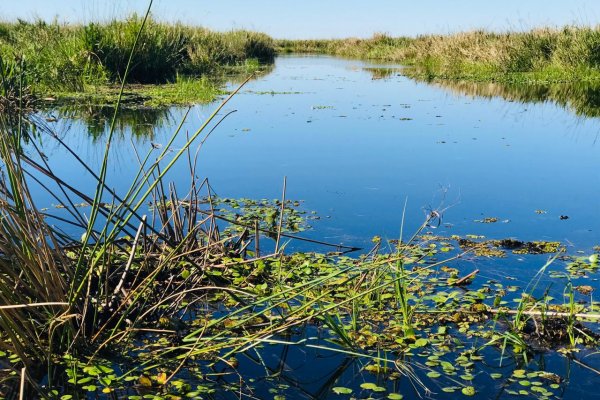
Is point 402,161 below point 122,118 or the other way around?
below

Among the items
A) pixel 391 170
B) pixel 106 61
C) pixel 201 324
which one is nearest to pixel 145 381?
pixel 201 324

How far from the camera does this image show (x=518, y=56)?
18672 millimetres

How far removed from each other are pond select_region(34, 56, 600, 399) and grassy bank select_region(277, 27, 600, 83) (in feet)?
17.6

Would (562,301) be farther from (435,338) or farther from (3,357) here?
(3,357)

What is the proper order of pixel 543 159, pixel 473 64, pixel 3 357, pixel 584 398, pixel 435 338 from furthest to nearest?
pixel 473 64 → pixel 543 159 → pixel 435 338 → pixel 3 357 → pixel 584 398

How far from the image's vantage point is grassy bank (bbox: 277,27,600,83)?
55.5 ft

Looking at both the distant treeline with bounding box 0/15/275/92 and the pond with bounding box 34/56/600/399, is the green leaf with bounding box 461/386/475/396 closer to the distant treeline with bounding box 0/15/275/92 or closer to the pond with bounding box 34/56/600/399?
the pond with bounding box 34/56/600/399

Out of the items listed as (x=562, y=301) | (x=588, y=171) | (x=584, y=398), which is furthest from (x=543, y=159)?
(x=584, y=398)

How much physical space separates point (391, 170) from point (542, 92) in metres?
8.75

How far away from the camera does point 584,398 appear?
2.26 meters

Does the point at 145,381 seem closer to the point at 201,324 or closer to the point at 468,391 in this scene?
the point at 201,324

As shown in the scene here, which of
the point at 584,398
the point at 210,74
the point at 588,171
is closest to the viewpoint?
the point at 584,398

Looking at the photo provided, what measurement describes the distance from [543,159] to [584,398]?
4.89 metres

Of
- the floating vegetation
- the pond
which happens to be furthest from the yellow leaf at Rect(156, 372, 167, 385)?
the floating vegetation
